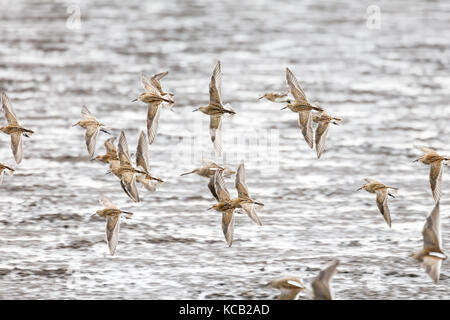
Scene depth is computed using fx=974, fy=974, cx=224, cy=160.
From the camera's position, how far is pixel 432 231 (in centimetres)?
295

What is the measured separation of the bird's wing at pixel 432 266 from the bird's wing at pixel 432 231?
0.05m

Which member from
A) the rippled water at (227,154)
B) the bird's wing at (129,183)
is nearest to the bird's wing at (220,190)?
the rippled water at (227,154)

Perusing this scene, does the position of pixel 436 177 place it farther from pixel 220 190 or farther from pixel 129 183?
pixel 129 183

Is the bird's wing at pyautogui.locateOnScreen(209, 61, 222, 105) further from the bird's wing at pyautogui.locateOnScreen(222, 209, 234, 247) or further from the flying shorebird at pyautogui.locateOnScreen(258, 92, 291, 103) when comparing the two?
the bird's wing at pyautogui.locateOnScreen(222, 209, 234, 247)

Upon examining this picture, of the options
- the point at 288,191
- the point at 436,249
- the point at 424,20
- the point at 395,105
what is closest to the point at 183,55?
the point at 395,105

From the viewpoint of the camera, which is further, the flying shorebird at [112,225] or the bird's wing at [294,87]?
the bird's wing at [294,87]

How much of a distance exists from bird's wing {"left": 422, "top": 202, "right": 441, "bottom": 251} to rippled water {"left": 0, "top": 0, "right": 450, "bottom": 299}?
0.86ft

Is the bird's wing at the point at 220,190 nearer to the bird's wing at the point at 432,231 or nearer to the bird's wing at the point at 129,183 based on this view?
the bird's wing at the point at 129,183

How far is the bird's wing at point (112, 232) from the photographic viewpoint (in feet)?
11.5

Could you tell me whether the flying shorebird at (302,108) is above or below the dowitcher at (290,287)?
above

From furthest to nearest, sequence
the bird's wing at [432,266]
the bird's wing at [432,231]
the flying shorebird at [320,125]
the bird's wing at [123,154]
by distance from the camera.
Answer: the flying shorebird at [320,125] → the bird's wing at [123,154] → the bird's wing at [432,266] → the bird's wing at [432,231]

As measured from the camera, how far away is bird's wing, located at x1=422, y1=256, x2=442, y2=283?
3.04 m

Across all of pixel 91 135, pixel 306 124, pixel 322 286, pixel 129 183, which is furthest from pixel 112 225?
pixel 322 286

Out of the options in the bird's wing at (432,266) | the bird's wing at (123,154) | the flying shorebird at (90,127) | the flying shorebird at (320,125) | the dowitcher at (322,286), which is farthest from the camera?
the flying shorebird at (90,127)
